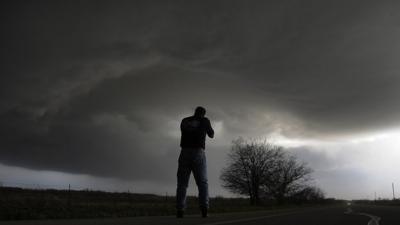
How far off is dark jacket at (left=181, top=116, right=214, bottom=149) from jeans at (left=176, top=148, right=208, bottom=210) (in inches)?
4.9

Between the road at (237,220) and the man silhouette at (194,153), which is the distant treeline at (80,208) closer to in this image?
the man silhouette at (194,153)

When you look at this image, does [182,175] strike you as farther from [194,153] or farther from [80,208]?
[80,208]

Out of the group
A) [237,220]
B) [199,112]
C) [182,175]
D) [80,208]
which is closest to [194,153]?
[182,175]

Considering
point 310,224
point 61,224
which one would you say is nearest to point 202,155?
point 310,224

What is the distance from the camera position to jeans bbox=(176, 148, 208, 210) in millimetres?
10156

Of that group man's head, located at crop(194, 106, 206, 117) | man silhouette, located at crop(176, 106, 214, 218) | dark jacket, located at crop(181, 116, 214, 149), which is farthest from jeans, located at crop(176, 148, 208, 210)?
man's head, located at crop(194, 106, 206, 117)

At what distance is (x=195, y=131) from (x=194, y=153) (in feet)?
1.50

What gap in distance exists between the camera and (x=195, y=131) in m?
10.2

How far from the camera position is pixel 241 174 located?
64.1 m

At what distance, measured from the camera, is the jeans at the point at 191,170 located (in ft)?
33.3

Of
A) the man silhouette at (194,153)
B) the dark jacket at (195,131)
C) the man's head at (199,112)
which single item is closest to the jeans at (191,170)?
the man silhouette at (194,153)

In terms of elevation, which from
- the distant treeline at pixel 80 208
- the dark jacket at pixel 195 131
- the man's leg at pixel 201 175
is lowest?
the distant treeline at pixel 80 208

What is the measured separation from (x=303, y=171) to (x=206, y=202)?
6640cm

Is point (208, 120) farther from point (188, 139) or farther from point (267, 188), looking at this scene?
point (267, 188)
